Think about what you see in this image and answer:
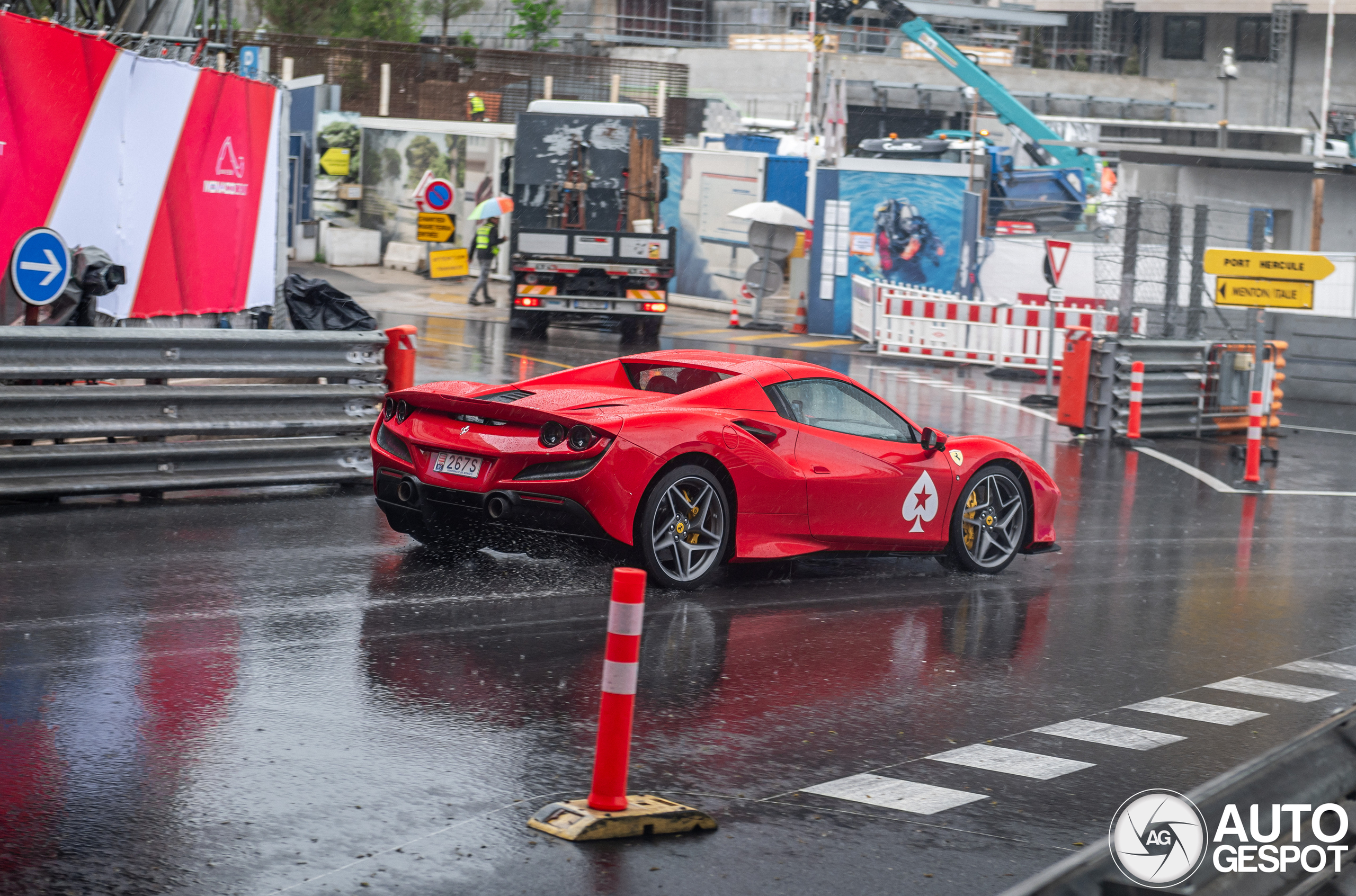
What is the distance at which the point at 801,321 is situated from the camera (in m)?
30.8

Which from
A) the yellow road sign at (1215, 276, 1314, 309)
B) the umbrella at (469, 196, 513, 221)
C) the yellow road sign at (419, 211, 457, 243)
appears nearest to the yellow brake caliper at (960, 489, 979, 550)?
the yellow road sign at (1215, 276, 1314, 309)

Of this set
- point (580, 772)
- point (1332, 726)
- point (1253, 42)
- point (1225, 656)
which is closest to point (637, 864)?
point (580, 772)

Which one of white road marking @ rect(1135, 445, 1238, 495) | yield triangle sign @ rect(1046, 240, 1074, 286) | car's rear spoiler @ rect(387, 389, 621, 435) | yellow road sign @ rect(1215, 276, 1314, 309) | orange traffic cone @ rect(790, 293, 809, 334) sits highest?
yield triangle sign @ rect(1046, 240, 1074, 286)

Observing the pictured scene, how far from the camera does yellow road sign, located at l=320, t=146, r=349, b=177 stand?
132 feet

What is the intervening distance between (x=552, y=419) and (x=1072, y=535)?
5.30 metres

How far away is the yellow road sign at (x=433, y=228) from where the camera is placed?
107 ft

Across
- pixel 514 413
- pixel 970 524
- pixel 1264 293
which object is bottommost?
pixel 970 524

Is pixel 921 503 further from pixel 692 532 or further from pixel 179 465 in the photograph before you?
pixel 179 465

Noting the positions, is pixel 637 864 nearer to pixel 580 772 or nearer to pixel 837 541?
pixel 580 772

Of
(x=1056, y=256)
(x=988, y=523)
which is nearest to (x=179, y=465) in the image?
(x=988, y=523)

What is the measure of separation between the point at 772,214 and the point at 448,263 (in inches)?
338

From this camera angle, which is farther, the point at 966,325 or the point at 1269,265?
the point at 966,325

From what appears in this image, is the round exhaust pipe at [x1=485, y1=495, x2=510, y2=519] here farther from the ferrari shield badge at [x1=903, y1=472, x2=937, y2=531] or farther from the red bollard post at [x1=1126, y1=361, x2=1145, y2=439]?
the red bollard post at [x1=1126, y1=361, x2=1145, y2=439]

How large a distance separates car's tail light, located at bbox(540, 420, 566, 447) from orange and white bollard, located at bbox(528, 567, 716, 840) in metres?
3.31
